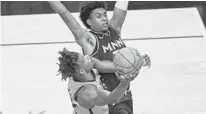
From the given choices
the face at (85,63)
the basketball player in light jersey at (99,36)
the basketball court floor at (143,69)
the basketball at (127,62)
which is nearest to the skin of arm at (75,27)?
the basketball player in light jersey at (99,36)

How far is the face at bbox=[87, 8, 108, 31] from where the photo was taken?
460 centimetres

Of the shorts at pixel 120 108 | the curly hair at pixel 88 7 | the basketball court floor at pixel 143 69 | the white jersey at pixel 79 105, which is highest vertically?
the curly hair at pixel 88 7

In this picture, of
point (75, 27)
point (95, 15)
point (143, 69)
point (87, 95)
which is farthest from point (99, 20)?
point (143, 69)

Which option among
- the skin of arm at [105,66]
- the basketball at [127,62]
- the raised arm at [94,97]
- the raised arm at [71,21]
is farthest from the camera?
the raised arm at [71,21]

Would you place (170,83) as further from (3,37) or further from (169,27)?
(3,37)

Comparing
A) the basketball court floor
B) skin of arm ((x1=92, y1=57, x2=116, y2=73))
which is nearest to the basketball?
skin of arm ((x1=92, y1=57, x2=116, y2=73))

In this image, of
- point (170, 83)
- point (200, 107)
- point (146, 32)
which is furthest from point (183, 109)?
point (146, 32)

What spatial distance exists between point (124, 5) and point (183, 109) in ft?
4.14

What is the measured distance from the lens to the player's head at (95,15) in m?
4.60

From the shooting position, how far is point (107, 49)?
4578mm

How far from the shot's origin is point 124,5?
4855 mm

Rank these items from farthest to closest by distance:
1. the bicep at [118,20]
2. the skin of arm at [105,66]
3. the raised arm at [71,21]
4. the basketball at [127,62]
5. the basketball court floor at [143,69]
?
1. the basketball court floor at [143,69]
2. the bicep at [118,20]
3. the raised arm at [71,21]
4. the skin of arm at [105,66]
5. the basketball at [127,62]

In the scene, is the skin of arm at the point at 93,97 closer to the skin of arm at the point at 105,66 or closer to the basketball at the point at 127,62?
the basketball at the point at 127,62

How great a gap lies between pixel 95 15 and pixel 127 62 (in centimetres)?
84
